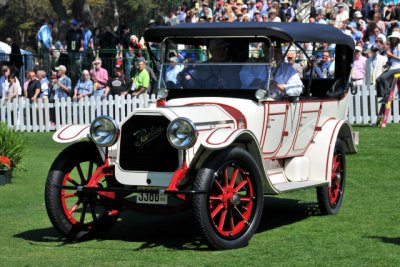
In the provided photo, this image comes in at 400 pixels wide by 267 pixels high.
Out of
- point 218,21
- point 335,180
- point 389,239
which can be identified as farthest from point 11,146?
point 218,21

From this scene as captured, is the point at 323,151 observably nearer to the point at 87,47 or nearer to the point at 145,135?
the point at 145,135

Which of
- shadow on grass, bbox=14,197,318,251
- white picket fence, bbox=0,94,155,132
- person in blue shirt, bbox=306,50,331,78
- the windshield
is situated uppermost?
the windshield

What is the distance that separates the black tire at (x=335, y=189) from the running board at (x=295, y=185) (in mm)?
245

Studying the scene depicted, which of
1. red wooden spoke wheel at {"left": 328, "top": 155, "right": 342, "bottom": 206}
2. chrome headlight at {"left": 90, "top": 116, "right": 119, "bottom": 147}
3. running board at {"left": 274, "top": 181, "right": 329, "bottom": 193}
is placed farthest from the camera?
red wooden spoke wheel at {"left": 328, "top": 155, "right": 342, "bottom": 206}

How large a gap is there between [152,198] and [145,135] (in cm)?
63

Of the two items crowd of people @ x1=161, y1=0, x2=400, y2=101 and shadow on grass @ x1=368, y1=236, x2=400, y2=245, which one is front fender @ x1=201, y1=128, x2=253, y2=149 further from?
crowd of people @ x1=161, y1=0, x2=400, y2=101

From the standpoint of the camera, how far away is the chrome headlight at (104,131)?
950 cm

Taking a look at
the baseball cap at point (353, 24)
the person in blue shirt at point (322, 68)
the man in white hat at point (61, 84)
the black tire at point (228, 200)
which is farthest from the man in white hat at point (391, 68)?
the black tire at point (228, 200)

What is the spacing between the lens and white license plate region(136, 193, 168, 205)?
920 cm

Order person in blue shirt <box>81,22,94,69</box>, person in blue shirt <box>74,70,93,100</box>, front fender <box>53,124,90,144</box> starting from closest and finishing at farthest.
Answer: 1. front fender <box>53,124,90,144</box>
2. person in blue shirt <box>74,70,93,100</box>
3. person in blue shirt <box>81,22,94,69</box>

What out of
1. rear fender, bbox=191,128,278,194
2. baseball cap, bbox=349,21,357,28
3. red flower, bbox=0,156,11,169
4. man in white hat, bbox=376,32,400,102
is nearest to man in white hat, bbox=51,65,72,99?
baseball cap, bbox=349,21,357,28

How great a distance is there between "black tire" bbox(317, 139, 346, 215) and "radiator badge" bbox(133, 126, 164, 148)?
2.62m

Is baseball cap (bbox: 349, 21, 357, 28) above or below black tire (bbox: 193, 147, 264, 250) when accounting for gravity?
above

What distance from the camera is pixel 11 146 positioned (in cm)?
1461
